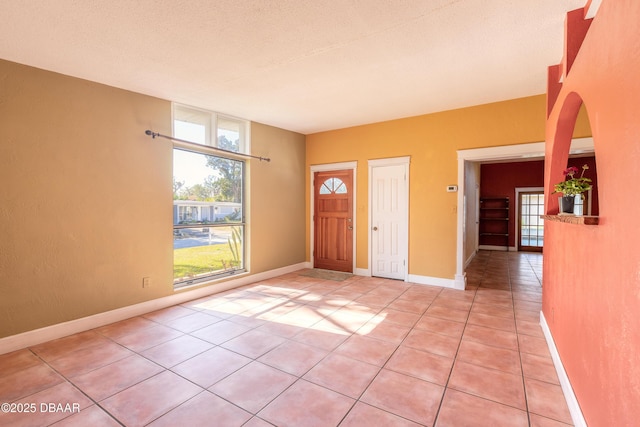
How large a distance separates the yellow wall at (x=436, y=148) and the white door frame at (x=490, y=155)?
7 centimetres

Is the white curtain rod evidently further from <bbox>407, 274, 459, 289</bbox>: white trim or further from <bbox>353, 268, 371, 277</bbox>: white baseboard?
<bbox>407, 274, 459, 289</bbox>: white trim

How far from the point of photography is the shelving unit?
8.98 metres

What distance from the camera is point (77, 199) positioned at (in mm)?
3195

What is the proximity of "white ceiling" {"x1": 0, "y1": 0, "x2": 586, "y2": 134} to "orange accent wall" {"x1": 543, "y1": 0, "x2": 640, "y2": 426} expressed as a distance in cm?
92

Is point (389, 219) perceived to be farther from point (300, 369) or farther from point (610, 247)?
point (610, 247)


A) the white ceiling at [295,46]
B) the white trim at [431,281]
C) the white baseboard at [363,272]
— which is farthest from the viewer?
the white baseboard at [363,272]

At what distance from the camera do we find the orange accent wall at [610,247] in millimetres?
1100

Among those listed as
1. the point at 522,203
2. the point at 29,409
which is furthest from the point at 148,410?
the point at 522,203

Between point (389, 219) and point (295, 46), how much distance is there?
11.1 ft

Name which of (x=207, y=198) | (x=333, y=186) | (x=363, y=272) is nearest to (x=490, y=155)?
(x=333, y=186)

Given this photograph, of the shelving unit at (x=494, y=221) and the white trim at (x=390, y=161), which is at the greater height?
the white trim at (x=390, y=161)

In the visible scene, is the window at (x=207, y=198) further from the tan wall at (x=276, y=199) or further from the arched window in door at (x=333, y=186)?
the arched window in door at (x=333, y=186)

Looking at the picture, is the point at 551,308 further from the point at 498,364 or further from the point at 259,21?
the point at 259,21

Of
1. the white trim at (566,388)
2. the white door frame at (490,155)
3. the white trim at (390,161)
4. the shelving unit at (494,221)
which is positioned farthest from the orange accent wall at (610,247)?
the shelving unit at (494,221)
